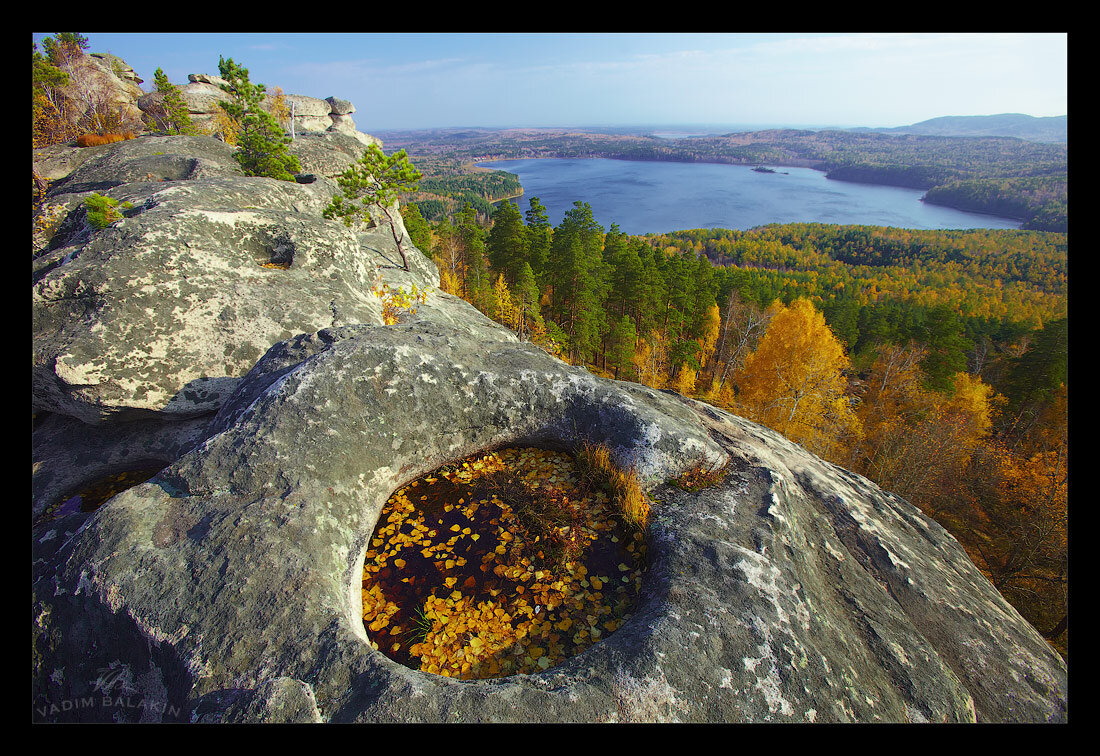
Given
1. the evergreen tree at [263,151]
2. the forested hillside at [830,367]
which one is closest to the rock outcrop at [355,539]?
the evergreen tree at [263,151]

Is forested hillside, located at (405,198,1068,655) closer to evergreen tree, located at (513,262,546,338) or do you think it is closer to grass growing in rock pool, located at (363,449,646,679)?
evergreen tree, located at (513,262,546,338)

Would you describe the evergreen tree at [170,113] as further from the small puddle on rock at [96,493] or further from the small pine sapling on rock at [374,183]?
the small puddle on rock at [96,493]

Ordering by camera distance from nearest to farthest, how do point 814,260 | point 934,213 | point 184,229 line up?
point 184,229, point 814,260, point 934,213

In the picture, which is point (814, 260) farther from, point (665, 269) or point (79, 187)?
point (79, 187)

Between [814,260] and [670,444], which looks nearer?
[670,444]

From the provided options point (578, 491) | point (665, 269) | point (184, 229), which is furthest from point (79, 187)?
point (665, 269)

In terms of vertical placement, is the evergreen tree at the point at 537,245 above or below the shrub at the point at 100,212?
below

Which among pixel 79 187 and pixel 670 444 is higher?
pixel 79 187
